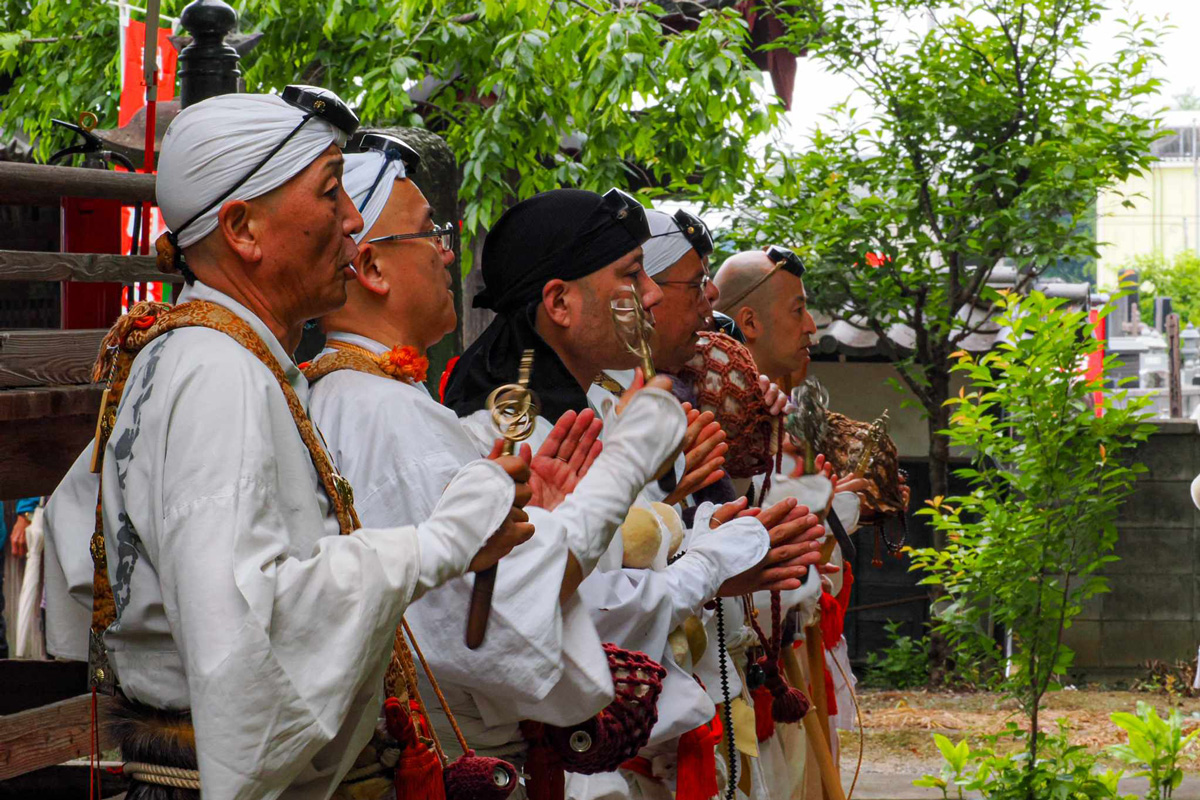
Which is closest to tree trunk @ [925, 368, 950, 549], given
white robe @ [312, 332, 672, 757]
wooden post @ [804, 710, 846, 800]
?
wooden post @ [804, 710, 846, 800]

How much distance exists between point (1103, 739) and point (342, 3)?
5.95 m

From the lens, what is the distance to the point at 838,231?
9320 mm

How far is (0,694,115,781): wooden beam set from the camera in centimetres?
306

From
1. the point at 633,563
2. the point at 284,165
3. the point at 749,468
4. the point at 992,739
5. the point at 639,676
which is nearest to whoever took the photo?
the point at 284,165

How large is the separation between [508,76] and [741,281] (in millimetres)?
2908

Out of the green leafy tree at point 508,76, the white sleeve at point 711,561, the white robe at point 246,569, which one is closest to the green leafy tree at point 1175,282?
the green leafy tree at point 508,76

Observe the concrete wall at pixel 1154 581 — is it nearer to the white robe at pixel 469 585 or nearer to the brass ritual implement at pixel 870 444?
the brass ritual implement at pixel 870 444

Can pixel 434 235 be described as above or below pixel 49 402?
above

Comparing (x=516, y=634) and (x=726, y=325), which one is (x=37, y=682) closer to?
(x=516, y=634)

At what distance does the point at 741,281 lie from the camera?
527cm

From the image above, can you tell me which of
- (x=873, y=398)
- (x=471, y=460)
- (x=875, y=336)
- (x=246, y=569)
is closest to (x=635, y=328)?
(x=471, y=460)

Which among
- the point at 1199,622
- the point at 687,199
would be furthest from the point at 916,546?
the point at 687,199

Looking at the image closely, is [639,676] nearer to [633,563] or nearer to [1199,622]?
[633,563]

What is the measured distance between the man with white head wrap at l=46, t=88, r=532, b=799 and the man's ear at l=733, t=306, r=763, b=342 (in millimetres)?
3032
